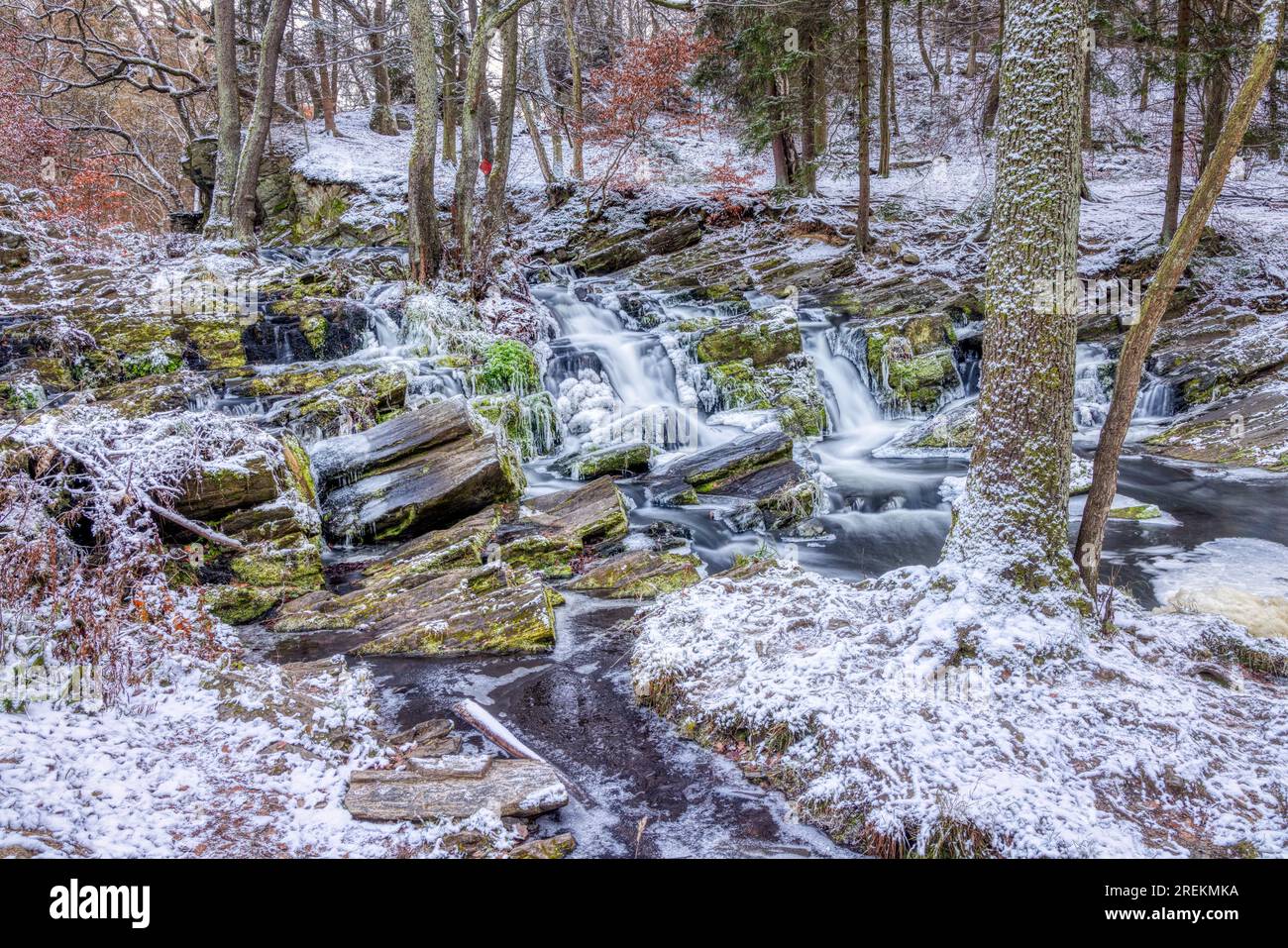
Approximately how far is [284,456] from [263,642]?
2.68m

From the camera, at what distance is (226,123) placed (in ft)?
49.9

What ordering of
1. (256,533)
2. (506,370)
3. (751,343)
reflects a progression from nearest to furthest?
(256,533) → (506,370) → (751,343)

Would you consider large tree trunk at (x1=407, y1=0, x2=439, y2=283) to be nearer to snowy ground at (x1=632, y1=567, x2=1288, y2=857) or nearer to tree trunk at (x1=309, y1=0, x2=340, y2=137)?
snowy ground at (x1=632, y1=567, x2=1288, y2=857)

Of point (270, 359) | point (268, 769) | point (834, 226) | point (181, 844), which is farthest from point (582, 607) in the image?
point (834, 226)

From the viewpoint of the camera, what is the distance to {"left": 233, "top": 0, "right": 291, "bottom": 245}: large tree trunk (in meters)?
14.6

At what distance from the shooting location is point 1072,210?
4312mm

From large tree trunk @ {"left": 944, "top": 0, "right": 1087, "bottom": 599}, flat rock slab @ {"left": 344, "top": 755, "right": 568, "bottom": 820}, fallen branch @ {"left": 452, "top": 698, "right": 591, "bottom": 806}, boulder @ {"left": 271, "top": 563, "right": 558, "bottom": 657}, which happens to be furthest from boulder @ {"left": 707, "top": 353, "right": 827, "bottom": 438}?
flat rock slab @ {"left": 344, "top": 755, "right": 568, "bottom": 820}

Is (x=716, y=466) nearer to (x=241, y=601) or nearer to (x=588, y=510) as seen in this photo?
(x=588, y=510)

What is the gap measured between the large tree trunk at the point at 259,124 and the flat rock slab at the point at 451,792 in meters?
14.7

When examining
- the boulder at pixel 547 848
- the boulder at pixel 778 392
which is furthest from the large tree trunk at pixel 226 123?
the boulder at pixel 547 848

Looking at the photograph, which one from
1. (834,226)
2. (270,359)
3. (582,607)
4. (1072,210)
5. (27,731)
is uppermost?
(834,226)

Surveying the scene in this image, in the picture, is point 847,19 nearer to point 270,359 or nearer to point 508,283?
point 508,283

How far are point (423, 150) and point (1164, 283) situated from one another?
1201cm

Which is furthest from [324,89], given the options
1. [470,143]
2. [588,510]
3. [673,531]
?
[673,531]
